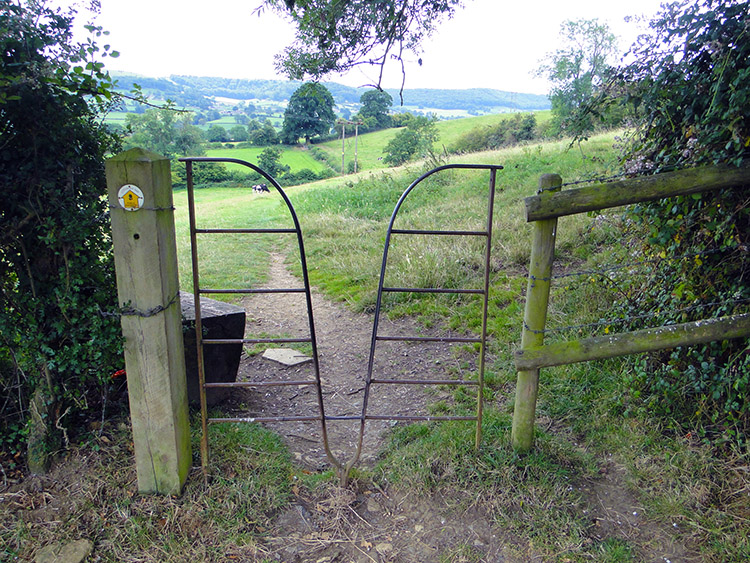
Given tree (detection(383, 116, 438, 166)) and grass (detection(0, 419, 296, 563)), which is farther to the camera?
tree (detection(383, 116, 438, 166))

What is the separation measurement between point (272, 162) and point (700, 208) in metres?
38.0

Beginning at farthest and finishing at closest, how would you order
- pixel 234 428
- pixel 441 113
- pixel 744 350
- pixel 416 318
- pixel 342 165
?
pixel 441 113 < pixel 342 165 < pixel 416 318 < pixel 234 428 < pixel 744 350

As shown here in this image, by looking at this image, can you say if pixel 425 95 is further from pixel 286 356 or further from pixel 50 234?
pixel 50 234

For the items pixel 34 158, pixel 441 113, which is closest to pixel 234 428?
pixel 34 158

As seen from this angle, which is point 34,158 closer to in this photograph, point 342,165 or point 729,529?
point 729,529

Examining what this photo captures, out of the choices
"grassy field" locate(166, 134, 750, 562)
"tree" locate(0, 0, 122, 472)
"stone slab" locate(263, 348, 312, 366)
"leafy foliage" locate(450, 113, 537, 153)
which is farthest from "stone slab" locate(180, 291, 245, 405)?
"leafy foliage" locate(450, 113, 537, 153)

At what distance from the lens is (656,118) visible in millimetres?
3455

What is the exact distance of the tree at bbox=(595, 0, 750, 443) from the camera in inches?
105

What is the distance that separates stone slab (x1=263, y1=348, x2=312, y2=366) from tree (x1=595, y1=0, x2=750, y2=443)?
3.00 m

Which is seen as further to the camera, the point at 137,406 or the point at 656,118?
the point at 656,118

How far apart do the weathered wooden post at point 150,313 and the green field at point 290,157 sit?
37436 mm

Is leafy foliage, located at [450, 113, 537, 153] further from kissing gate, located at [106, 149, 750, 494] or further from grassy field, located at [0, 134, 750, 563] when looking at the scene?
kissing gate, located at [106, 149, 750, 494]

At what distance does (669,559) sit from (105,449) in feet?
10.4

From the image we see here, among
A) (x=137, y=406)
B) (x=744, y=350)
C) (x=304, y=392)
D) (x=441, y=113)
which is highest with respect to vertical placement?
(x=441, y=113)
